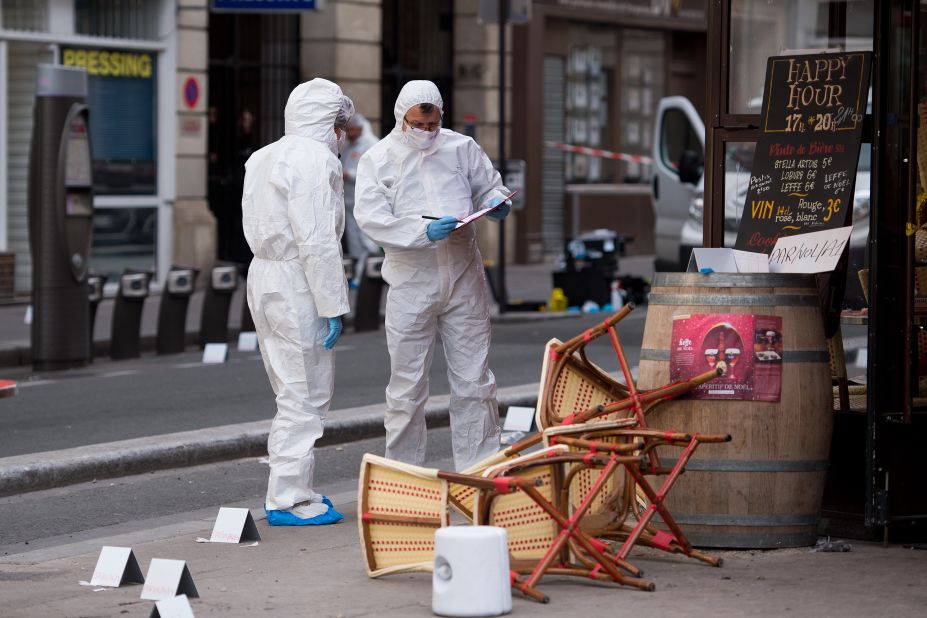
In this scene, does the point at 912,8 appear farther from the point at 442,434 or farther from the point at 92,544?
the point at 442,434

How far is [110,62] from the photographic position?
752 inches

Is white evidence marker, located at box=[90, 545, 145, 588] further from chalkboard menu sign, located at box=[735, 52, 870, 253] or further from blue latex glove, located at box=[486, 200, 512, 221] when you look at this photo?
chalkboard menu sign, located at box=[735, 52, 870, 253]

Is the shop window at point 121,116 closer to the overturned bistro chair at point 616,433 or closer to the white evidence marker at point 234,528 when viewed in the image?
the white evidence marker at point 234,528

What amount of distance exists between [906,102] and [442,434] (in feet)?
15.2

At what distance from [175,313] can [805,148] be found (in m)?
8.61

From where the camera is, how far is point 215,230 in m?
20.1

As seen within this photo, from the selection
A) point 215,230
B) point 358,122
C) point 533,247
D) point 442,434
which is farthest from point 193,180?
point 442,434

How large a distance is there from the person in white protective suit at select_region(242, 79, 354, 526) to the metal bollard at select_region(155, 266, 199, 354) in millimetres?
7178

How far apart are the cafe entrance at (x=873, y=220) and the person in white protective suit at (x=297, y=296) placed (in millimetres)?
1545

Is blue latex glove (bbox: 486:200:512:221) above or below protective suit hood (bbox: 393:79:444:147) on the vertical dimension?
below

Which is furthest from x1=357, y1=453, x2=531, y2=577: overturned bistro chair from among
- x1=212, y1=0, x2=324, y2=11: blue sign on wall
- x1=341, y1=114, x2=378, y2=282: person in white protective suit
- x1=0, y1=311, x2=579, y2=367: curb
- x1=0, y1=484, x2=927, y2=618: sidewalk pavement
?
x1=341, y1=114, x2=378, y2=282: person in white protective suit

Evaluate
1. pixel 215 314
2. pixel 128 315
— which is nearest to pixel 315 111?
pixel 128 315

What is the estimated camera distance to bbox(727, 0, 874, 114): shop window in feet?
23.3

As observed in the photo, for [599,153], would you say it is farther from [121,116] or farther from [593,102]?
[121,116]
